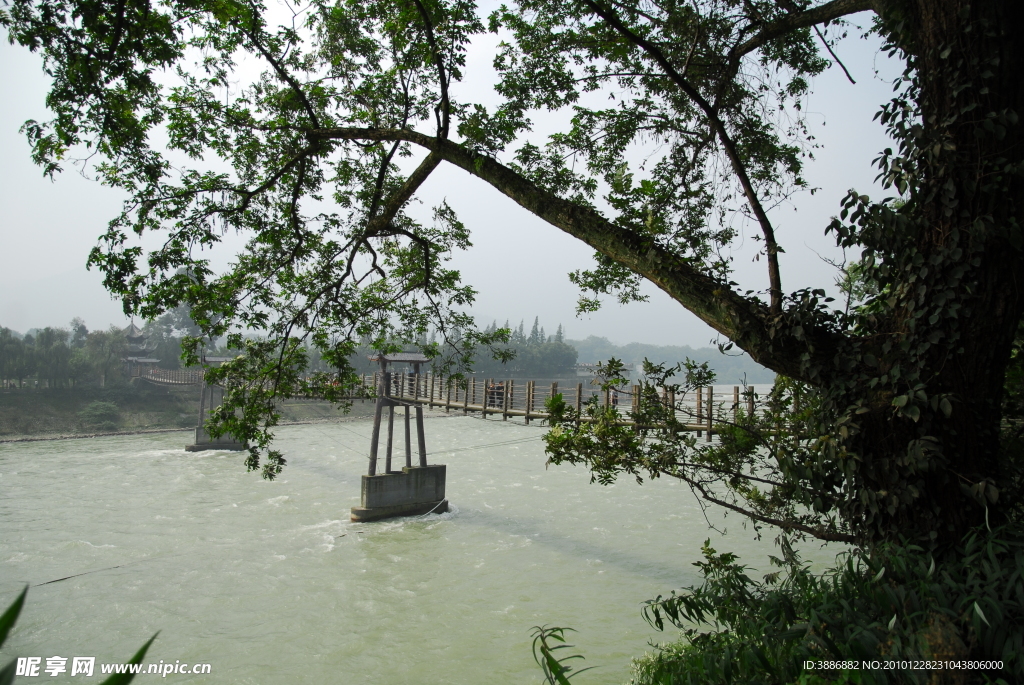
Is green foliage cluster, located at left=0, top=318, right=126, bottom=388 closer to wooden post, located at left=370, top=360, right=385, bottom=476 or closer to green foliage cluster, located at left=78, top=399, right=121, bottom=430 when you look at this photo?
green foliage cluster, located at left=78, top=399, right=121, bottom=430

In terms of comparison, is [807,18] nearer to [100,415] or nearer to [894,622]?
[894,622]

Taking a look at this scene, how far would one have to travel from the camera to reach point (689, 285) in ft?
8.52

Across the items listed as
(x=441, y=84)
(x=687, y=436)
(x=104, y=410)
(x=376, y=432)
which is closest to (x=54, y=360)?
(x=104, y=410)

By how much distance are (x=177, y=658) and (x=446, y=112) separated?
720cm

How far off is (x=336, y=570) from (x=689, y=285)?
31.6 feet

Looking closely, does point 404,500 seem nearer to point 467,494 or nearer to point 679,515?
point 467,494

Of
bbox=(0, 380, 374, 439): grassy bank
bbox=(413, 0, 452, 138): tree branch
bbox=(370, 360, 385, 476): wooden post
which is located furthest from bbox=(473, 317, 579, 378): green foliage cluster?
bbox=(413, 0, 452, 138): tree branch

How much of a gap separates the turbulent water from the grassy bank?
8.15 meters

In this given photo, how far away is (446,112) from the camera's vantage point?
3.79 meters

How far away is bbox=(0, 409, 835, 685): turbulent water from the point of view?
7629 mm

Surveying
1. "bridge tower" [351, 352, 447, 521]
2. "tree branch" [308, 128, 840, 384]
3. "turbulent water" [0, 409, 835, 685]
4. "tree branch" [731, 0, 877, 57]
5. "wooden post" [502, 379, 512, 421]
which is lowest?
"turbulent water" [0, 409, 835, 685]

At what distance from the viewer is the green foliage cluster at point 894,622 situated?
1619mm

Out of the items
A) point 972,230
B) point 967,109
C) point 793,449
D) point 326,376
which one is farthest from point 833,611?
point 326,376

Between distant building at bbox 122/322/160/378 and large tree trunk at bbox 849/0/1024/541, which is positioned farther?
distant building at bbox 122/322/160/378
